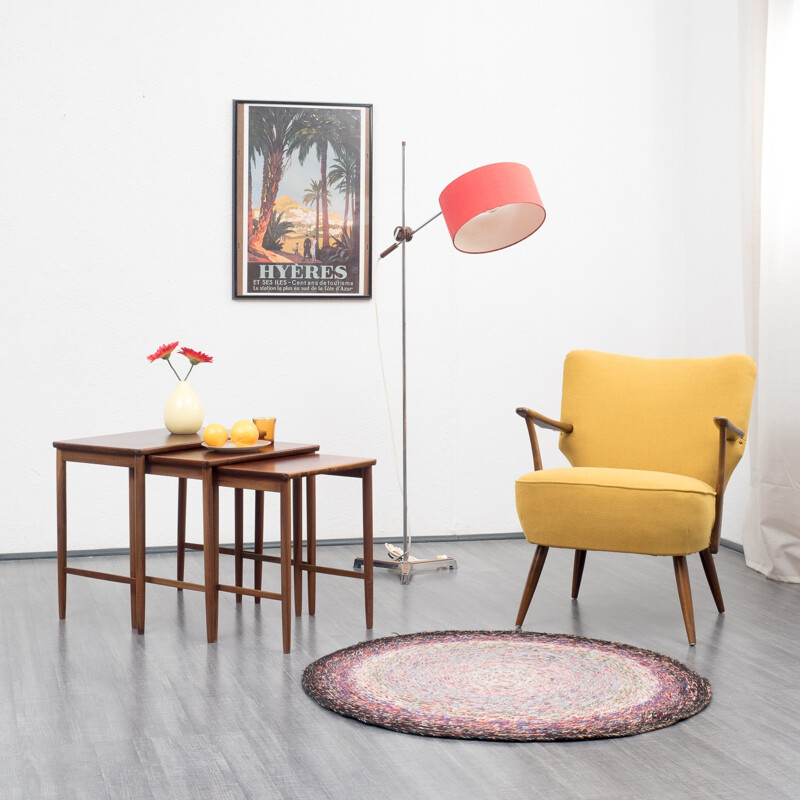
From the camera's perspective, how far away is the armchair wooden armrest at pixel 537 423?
132 inches

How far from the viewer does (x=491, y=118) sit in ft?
15.1

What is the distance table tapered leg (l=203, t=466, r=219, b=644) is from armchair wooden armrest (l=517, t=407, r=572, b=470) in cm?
103

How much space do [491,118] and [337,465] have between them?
225 centimetres

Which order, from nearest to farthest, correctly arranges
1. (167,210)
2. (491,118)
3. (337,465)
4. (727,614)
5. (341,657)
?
(341,657), (337,465), (727,614), (167,210), (491,118)

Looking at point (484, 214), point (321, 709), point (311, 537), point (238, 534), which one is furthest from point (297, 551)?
point (484, 214)

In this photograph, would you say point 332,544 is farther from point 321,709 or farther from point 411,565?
point 321,709

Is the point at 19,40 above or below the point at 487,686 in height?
above

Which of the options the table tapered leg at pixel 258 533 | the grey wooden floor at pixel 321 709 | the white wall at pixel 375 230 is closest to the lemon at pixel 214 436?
the table tapered leg at pixel 258 533

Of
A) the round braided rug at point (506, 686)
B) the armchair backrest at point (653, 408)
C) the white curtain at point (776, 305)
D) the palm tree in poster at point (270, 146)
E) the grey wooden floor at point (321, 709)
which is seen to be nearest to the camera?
the grey wooden floor at point (321, 709)

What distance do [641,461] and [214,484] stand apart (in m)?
1.46

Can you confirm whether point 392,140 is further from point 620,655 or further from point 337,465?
point 620,655

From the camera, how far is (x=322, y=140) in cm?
442

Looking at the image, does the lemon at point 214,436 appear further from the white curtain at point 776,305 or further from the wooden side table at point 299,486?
the white curtain at point 776,305

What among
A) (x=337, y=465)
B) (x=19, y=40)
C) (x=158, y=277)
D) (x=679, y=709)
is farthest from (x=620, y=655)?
(x=19, y=40)
